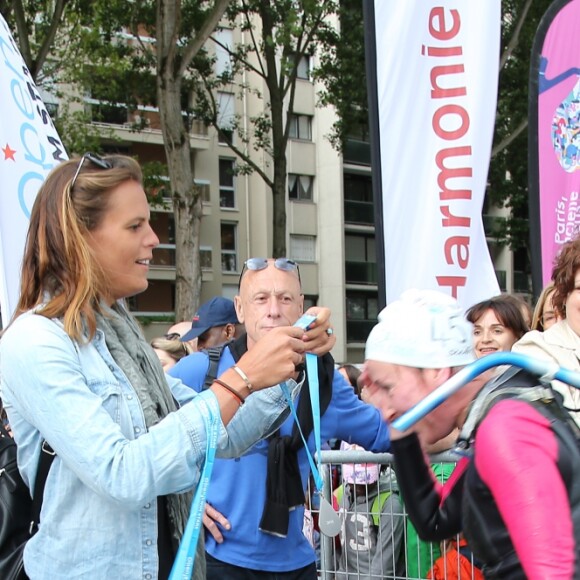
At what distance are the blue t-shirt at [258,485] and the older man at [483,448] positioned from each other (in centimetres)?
113

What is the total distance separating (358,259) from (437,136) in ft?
113

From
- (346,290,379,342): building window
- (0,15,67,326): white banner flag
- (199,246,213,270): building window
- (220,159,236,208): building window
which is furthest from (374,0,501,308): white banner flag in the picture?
(346,290,379,342): building window

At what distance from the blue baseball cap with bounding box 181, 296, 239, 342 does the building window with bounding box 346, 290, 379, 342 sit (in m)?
32.1

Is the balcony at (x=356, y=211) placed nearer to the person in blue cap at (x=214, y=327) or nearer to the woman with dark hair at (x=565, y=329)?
the person in blue cap at (x=214, y=327)

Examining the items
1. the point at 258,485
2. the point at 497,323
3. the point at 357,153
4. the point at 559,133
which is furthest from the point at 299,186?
the point at 258,485

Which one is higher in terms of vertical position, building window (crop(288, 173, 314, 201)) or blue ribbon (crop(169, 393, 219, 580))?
building window (crop(288, 173, 314, 201))

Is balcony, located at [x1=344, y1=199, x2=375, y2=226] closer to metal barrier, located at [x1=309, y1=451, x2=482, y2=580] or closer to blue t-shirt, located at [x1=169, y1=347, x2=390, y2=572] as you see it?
metal barrier, located at [x1=309, y1=451, x2=482, y2=580]

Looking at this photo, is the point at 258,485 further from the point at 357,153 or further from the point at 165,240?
the point at 357,153

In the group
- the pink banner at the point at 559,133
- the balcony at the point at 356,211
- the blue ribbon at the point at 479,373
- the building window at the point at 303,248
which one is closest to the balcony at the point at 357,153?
the balcony at the point at 356,211

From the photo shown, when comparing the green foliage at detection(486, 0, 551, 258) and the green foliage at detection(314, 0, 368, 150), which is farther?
the green foliage at detection(486, 0, 551, 258)

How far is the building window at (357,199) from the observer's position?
1500 inches

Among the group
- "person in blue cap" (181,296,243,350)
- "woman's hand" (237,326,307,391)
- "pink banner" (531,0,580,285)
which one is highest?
"pink banner" (531,0,580,285)

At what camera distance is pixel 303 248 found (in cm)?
3697

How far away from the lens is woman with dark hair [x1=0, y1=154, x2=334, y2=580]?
5.73 feet
